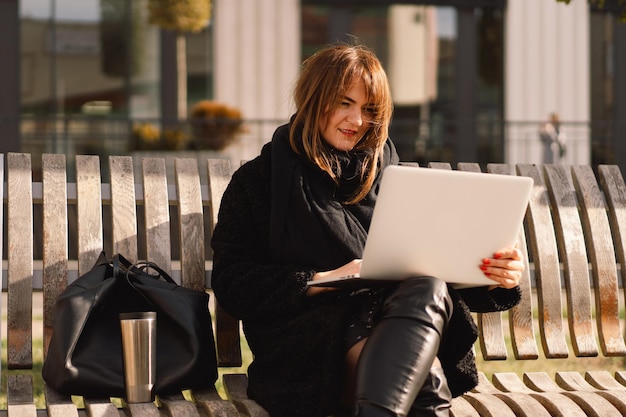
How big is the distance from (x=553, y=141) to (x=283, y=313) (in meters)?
11.0

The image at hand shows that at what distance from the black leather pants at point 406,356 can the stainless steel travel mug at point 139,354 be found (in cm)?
65

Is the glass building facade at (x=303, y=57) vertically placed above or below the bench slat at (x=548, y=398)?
above

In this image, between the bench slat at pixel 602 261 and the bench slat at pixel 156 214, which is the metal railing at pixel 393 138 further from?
the bench slat at pixel 156 214

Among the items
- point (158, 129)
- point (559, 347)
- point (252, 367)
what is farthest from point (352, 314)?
point (158, 129)

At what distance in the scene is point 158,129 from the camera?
13.4 m

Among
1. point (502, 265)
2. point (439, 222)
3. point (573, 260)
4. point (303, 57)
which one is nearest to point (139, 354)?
point (439, 222)

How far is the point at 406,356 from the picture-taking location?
278cm

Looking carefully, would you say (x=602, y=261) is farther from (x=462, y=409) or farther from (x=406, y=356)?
(x=406, y=356)

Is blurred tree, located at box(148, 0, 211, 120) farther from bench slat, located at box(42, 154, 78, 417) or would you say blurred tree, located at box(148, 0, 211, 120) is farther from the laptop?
the laptop

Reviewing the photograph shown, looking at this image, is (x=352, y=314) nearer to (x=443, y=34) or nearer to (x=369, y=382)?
(x=369, y=382)

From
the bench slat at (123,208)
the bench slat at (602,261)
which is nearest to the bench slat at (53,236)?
the bench slat at (123,208)

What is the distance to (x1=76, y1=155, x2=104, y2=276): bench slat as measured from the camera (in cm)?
356

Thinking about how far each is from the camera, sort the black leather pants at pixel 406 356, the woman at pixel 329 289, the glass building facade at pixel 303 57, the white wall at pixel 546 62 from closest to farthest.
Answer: the black leather pants at pixel 406 356 → the woman at pixel 329 289 → the glass building facade at pixel 303 57 → the white wall at pixel 546 62

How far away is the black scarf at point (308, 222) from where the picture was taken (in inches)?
132
